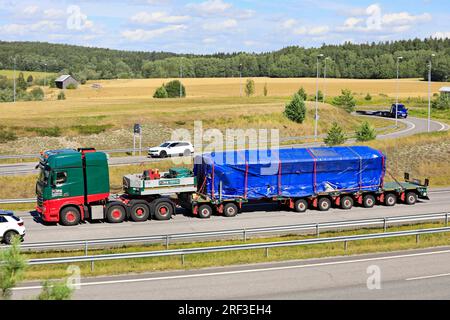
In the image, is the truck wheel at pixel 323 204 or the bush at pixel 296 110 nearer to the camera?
the truck wheel at pixel 323 204

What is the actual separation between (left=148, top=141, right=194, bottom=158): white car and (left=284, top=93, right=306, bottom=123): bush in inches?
912

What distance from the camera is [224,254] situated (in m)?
23.4

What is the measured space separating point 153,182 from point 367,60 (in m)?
158

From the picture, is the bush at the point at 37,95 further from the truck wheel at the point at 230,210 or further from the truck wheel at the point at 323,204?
the truck wheel at the point at 323,204

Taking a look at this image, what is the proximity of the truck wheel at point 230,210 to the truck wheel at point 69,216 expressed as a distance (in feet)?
24.4

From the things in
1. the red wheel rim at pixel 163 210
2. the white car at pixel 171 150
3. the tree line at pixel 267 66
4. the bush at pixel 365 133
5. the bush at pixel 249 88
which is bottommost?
the red wheel rim at pixel 163 210

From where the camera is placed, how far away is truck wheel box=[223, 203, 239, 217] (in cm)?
3172

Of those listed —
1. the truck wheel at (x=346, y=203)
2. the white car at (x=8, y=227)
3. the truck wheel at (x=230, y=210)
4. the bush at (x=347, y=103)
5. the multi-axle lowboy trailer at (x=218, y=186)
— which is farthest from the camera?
the bush at (x=347, y=103)

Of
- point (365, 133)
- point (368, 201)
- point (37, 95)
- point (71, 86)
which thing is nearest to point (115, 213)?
point (368, 201)

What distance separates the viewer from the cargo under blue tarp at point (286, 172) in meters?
31.7

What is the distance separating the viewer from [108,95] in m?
117

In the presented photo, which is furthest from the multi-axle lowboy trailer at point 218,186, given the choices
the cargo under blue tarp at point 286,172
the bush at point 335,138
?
the bush at point 335,138

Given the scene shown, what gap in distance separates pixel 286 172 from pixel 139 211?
26.5 ft

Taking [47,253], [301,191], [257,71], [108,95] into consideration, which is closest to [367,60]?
[257,71]
